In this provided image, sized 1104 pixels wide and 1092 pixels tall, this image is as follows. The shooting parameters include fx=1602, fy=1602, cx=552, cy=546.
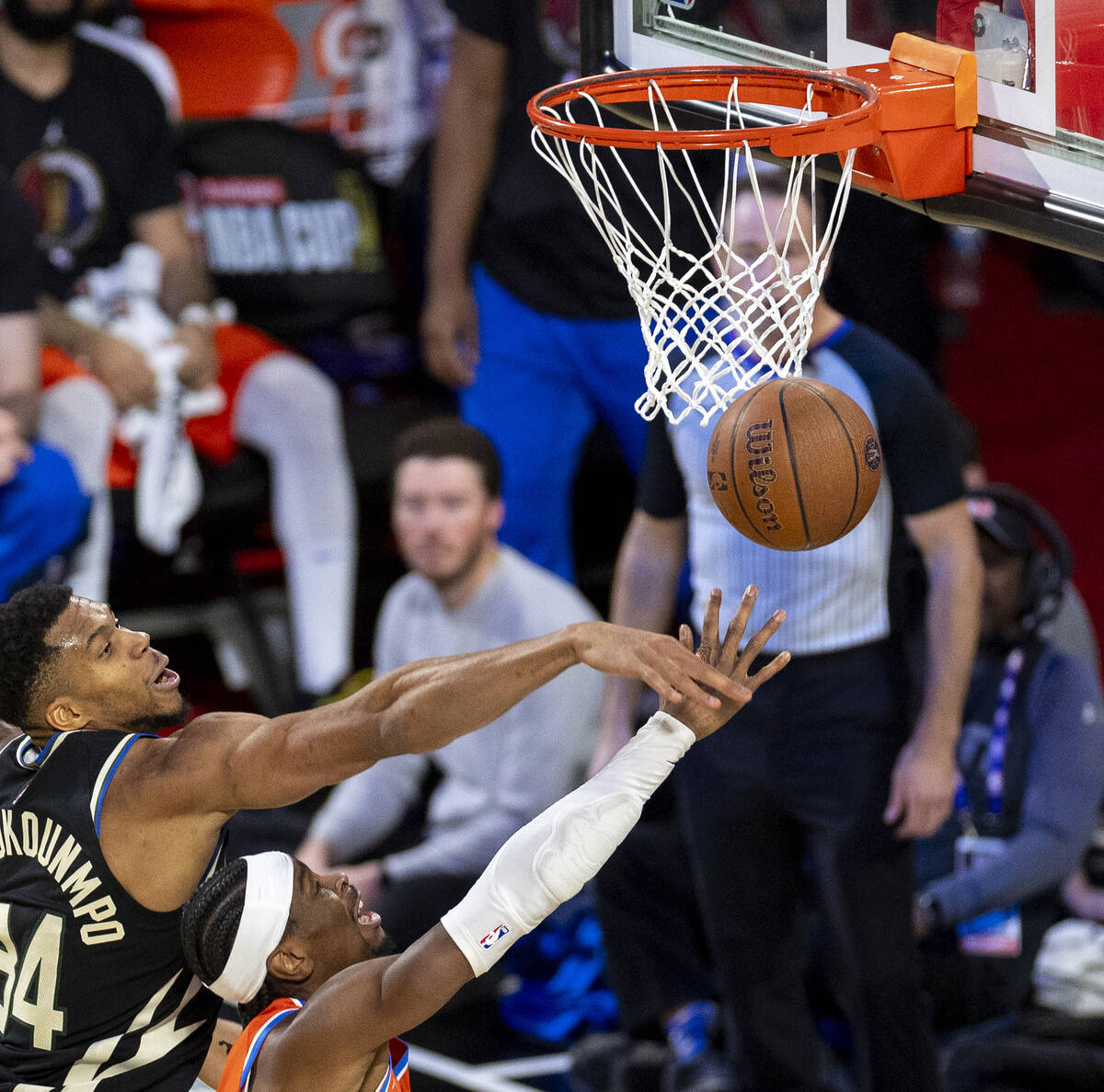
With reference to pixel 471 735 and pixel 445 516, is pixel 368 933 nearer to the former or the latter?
pixel 471 735

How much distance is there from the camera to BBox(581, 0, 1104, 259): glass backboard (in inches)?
113

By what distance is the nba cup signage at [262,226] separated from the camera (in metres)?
6.86

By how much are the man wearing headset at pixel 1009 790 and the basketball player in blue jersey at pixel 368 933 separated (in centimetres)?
200

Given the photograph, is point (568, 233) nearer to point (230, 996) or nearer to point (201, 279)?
point (201, 279)

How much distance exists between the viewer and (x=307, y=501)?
6.44m

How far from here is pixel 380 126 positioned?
23.5 feet

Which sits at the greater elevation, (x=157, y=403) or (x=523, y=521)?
(x=157, y=403)

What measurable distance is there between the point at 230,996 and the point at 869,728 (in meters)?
1.83

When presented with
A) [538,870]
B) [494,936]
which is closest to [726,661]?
[538,870]

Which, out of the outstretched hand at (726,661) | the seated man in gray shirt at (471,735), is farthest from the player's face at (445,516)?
the outstretched hand at (726,661)

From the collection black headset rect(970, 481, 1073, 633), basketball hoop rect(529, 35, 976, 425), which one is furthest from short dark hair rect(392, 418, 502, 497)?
basketball hoop rect(529, 35, 976, 425)

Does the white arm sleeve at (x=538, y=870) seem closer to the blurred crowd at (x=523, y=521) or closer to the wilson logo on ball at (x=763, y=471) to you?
the wilson logo on ball at (x=763, y=471)

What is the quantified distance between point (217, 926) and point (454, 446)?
2798mm

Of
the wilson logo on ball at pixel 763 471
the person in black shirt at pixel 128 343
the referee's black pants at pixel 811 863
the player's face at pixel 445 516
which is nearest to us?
the wilson logo on ball at pixel 763 471
